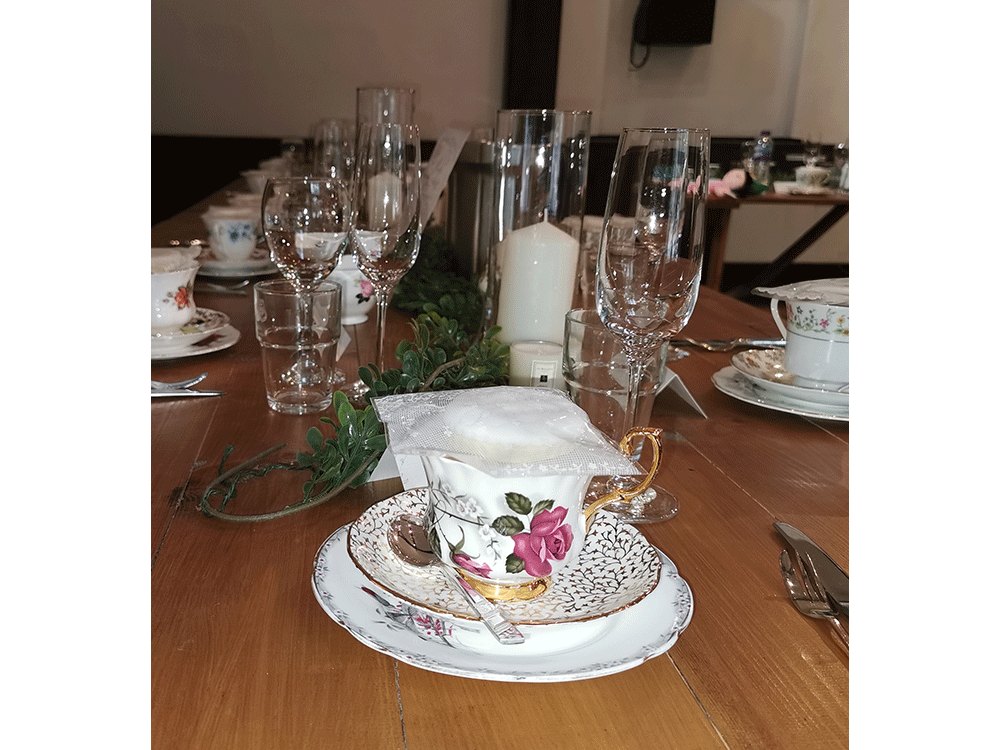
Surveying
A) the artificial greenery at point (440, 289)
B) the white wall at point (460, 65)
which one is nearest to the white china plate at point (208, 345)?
the artificial greenery at point (440, 289)

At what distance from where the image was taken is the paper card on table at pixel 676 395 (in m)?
0.90

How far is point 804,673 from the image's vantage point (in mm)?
475

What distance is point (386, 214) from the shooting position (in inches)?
34.4

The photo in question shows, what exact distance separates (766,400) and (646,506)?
0.31 m

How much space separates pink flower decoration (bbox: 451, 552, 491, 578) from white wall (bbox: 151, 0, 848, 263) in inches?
178

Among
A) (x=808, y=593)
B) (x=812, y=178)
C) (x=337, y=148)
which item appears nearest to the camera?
(x=808, y=593)

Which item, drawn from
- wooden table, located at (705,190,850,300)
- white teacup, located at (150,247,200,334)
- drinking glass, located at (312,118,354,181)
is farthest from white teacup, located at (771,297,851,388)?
wooden table, located at (705,190,850,300)

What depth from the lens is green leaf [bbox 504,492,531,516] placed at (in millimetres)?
471

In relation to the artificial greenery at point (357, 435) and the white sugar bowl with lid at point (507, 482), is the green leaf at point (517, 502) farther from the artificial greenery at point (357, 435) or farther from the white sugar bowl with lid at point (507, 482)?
the artificial greenery at point (357, 435)

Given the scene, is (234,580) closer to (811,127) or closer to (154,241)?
(154,241)

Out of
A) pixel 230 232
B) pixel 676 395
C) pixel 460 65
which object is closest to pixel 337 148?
pixel 230 232

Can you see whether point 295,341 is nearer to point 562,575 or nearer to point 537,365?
point 537,365
